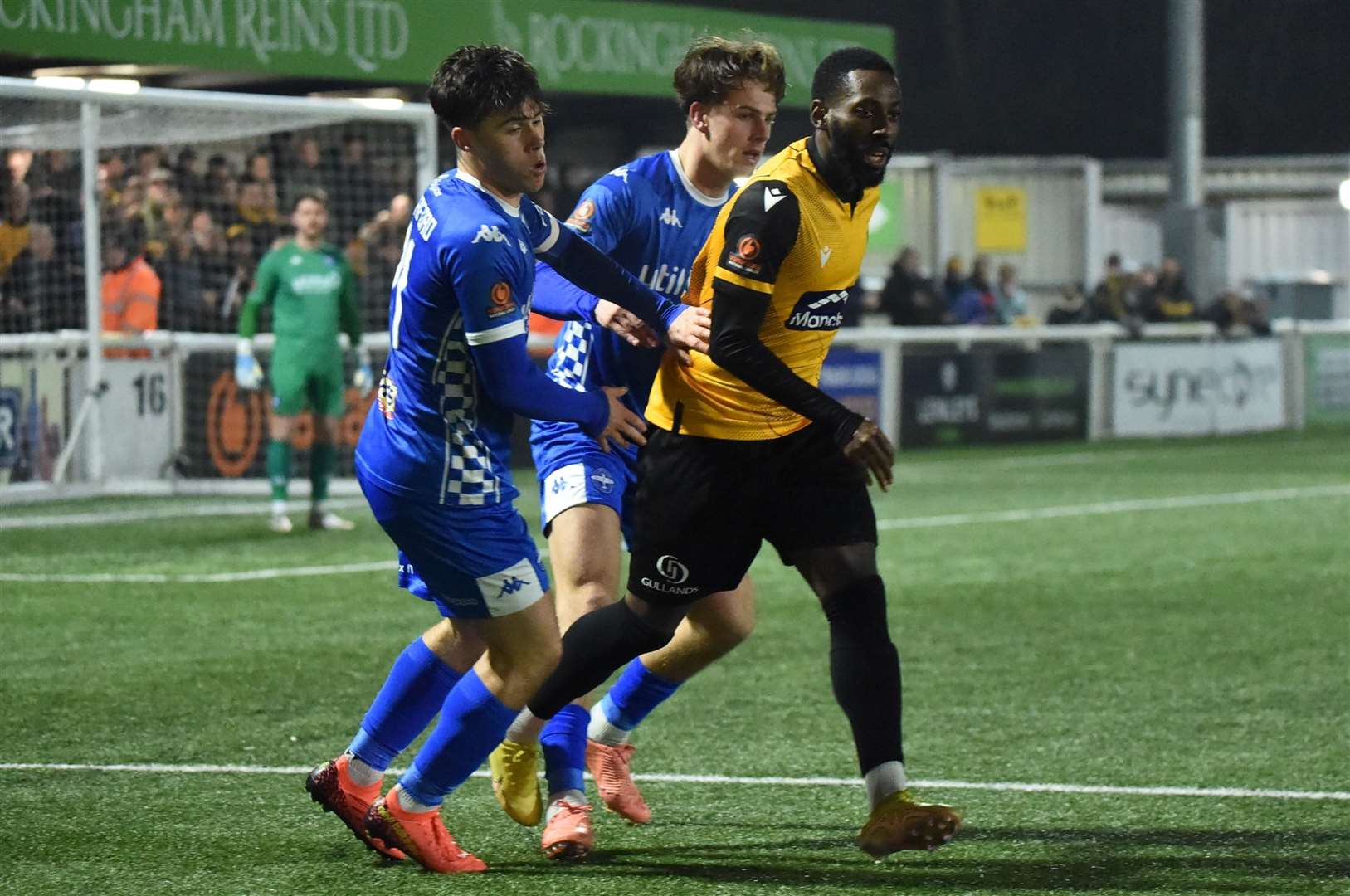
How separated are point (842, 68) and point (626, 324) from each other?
81cm

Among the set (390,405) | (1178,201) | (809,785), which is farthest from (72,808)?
(1178,201)

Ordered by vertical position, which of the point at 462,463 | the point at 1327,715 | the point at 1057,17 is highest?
the point at 1057,17

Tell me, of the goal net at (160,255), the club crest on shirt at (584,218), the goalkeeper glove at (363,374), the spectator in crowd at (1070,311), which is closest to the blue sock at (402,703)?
the club crest on shirt at (584,218)

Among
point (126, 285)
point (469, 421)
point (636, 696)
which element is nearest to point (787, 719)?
point (636, 696)

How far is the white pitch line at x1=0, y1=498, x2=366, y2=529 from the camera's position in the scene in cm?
1340

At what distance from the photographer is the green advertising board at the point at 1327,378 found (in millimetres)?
24141

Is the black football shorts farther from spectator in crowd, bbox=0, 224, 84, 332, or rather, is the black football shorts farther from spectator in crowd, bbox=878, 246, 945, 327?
spectator in crowd, bbox=878, 246, 945, 327

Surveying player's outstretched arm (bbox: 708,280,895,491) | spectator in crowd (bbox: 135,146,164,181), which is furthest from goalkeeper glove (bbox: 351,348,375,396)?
player's outstretched arm (bbox: 708,280,895,491)

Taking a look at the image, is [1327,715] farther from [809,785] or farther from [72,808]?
[72,808]

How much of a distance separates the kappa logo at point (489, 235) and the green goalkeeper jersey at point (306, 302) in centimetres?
849

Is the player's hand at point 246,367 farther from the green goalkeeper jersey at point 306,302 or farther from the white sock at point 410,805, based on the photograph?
the white sock at point 410,805

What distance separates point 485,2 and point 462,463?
14.2 m

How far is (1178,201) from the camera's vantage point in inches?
1086

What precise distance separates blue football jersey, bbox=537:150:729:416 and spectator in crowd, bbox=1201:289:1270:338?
18.1 meters
